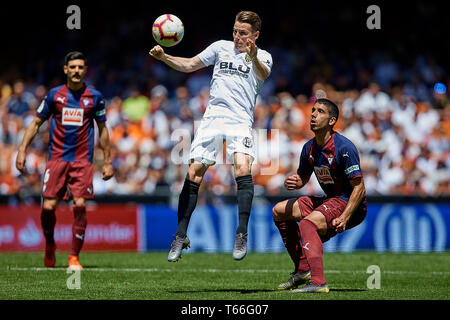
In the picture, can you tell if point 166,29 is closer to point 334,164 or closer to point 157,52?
point 157,52

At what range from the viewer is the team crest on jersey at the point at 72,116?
1136cm

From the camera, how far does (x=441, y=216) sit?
1569cm

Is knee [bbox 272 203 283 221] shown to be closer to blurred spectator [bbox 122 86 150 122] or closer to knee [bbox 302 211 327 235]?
knee [bbox 302 211 327 235]

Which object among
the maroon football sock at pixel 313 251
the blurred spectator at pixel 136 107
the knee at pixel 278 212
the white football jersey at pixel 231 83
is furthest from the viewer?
the blurred spectator at pixel 136 107

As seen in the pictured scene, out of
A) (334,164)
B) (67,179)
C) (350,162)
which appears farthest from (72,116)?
(350,162)

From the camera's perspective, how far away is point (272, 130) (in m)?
17.6

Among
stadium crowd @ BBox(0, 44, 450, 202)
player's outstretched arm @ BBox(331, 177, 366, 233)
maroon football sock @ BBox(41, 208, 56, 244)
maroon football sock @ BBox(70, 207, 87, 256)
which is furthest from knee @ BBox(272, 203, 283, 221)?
stadium crowd @ BBox(0, 44, 450, 202)

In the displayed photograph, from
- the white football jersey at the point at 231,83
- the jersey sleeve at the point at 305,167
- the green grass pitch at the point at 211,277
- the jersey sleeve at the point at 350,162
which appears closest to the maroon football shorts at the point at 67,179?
the green grass pitch at the point at 211,277

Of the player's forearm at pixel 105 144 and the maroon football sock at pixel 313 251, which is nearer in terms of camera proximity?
the maroon football sock at pixel 313 251

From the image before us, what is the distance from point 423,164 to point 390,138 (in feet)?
2.96

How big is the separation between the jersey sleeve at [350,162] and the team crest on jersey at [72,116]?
14.0 feet

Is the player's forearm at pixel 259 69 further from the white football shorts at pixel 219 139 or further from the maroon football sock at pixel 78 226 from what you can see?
the maroon football sock at pixel 78 226

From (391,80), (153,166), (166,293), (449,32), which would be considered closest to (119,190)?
(153,166)

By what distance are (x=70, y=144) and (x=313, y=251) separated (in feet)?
14.5
